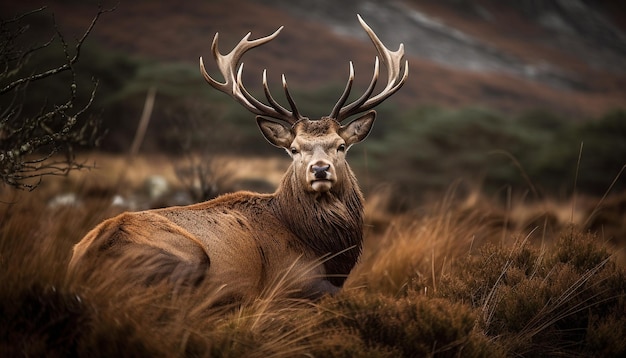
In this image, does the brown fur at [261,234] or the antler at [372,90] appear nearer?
the brown fur at [261,234]

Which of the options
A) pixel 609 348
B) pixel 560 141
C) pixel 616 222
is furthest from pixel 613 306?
pixel 560 141

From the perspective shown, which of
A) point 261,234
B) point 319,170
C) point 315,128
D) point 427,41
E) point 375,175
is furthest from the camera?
point 427,41

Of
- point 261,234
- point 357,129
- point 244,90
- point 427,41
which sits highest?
point 244,90

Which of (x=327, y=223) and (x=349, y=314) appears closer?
(x=349, y=314)

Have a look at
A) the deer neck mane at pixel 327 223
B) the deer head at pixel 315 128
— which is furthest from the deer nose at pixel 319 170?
the deer neck mane at pixel 327 223

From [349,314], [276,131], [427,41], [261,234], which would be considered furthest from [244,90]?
[427,41]

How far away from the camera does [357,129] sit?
5680 millimetres

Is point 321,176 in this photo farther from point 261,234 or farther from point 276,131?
point 276,131

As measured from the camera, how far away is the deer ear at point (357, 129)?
220 inches

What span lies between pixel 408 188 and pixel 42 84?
43.7 feet

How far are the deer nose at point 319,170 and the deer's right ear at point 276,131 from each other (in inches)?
27.1

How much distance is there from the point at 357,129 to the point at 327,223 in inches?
35.9

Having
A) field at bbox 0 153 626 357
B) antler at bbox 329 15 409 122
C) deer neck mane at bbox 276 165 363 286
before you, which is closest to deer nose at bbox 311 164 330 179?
deer neck mane at bbox 276 165 363 286

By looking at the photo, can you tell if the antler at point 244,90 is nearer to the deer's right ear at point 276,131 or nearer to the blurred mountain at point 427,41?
the deer's right ear at point 276,131
